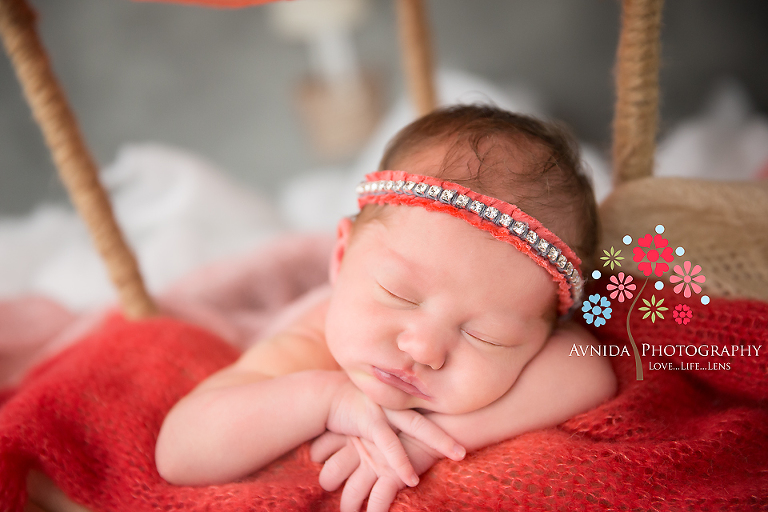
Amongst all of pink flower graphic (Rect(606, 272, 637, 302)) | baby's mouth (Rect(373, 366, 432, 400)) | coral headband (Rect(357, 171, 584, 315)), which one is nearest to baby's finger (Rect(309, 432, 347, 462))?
baby's mouth (Rect(373, 366, 432, 400))

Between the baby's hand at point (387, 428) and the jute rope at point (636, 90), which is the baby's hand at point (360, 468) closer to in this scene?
the baby's hand at point (387, 428)

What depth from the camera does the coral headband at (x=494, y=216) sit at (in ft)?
2.24

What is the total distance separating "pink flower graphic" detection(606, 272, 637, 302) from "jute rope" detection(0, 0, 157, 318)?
853 millimetres

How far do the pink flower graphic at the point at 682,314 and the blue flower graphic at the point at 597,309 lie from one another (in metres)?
0.09

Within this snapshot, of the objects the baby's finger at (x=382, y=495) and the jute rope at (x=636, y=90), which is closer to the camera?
the baby's finger at (x=382, y=495)

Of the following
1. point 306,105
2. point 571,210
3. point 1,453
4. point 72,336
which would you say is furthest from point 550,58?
point 1,453

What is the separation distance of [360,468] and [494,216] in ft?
1.20

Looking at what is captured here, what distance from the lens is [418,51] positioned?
4.47ft

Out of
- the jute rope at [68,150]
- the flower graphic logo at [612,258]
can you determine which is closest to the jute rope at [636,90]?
the flower graphic logo at [612,258]

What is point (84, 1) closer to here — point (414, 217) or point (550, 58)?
point (550, 58)

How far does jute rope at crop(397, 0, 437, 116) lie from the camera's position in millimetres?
1326

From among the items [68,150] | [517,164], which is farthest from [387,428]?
[68,150]

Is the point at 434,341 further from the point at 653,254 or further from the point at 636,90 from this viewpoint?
the point at 636,90

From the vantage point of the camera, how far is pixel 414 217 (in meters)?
0.72
